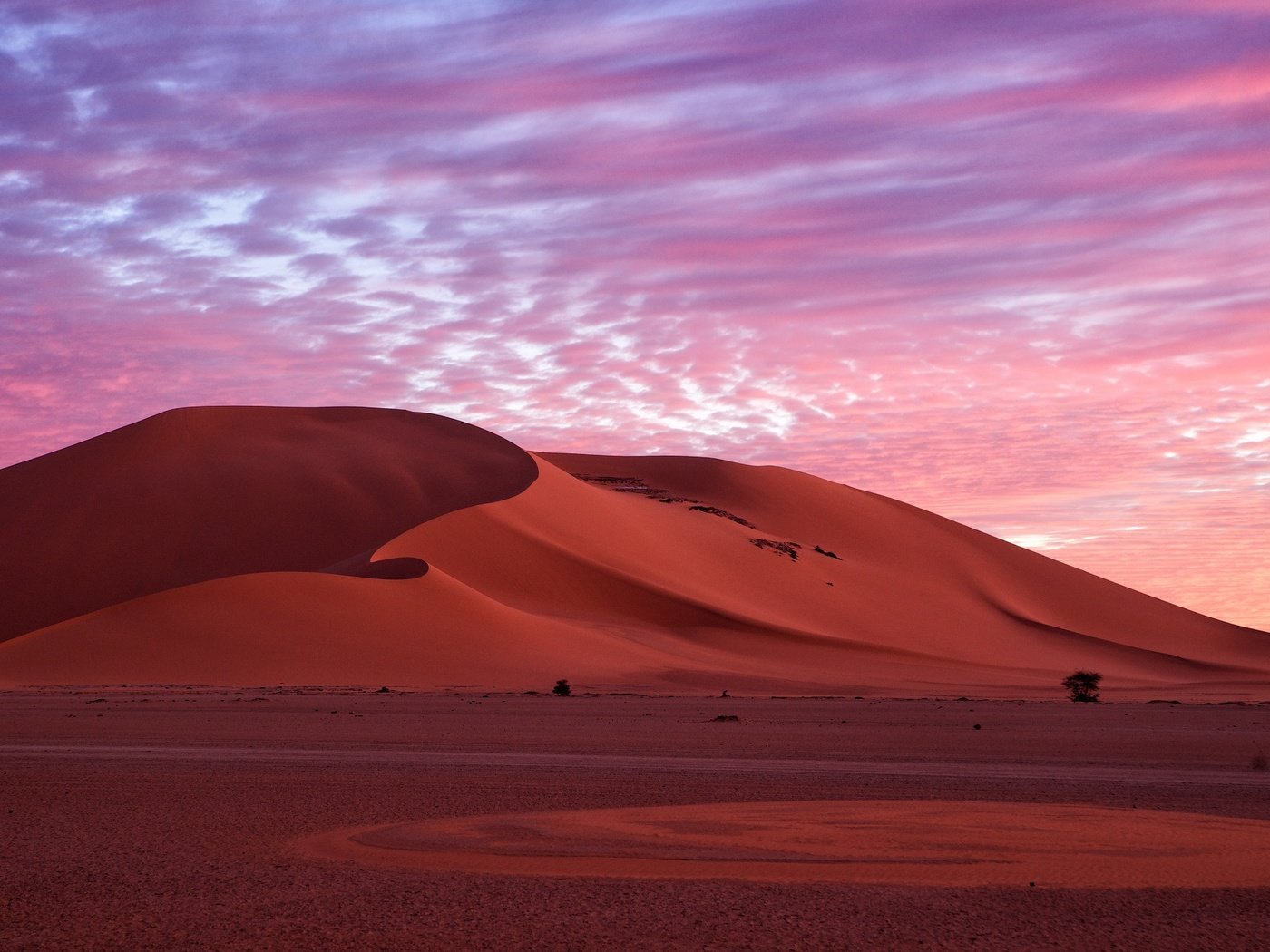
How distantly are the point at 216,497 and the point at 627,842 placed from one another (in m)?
82.2

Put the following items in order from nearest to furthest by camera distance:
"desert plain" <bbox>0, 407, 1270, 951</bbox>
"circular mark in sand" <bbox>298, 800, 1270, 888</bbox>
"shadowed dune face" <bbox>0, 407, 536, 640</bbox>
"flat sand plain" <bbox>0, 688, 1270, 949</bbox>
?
"flat sand plain" <bbox>0, 688, 1270, 949</bbox> < "desert plain" <bbox>0, 407, 1270, 951</bbox> < "circular mark in sand" <bbox>298, 800, 1270, 888</bbox> < "shadowed dune face" <bbox>0, 407, 536, 640</bbox>

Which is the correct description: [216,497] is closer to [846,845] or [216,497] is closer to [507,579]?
[507,579]

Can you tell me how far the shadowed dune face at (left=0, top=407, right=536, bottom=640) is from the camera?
81.3 meters

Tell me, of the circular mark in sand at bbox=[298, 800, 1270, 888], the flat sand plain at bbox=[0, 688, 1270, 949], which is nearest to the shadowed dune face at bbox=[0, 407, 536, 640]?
the flat sand plain at bbox=[0, 688, 1270, 949]

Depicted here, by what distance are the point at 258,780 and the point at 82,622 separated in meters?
38.5

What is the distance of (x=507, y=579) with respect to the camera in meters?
70.2

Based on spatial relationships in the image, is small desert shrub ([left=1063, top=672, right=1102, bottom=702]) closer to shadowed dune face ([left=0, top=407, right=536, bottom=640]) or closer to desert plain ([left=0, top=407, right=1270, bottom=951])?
desert plain ([left=0, top=407, right=1270, bottom=951])

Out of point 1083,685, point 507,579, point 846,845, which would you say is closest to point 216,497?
point 507,579

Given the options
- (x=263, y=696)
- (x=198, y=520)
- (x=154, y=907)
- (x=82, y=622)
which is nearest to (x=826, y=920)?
(x=154, y=907)

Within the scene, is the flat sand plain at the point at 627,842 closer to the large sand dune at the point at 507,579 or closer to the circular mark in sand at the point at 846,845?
the circular mark in sand at the point at 846,845

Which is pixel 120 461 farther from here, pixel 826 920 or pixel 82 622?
pixel 826 920

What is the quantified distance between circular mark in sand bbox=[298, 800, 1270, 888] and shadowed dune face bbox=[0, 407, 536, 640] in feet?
189

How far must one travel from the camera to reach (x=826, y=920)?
8562 millimetres

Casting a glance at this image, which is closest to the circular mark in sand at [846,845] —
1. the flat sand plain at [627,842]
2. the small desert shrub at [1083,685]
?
the flat sand plain at [627,842]
